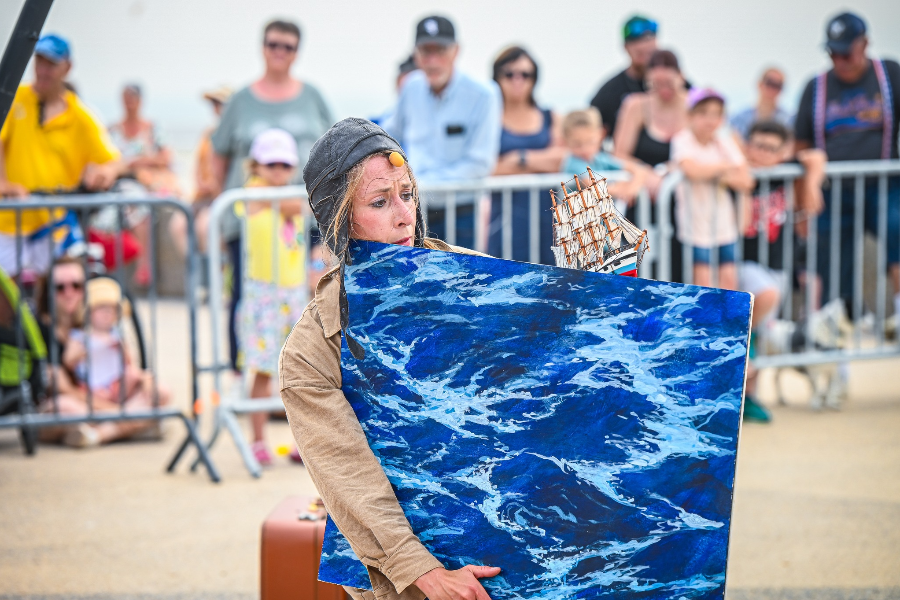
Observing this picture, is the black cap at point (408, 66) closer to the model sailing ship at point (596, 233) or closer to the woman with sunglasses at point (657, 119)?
the woman with sunglasses at point (657, 119)

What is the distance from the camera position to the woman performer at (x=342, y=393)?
6.34 feet

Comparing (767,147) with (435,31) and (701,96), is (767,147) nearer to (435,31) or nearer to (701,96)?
(701,96)

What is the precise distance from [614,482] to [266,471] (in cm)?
372

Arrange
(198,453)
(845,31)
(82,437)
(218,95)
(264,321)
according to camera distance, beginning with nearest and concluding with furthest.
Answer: (198,453), (264,321), (82,437), (845,31), (218,95)

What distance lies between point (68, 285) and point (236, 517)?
7.20 ft

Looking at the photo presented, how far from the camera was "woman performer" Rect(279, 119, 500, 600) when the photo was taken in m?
1.93

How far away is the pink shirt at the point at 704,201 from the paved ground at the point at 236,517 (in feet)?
3.81

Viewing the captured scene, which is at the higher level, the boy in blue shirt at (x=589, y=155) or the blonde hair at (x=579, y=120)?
the blonde hair at (x=579, y=120)

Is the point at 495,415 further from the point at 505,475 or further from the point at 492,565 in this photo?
the point at 492,565

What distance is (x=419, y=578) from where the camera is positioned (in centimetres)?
192

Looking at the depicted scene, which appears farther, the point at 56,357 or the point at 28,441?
the point at 28,441

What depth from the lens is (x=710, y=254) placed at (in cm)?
622

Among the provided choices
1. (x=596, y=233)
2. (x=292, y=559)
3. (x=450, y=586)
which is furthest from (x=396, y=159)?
(x=292, y=559)

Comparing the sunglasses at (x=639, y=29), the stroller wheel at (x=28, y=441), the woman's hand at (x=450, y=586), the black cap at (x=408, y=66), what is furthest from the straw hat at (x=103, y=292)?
the woman's hand at (x=450, y=586)
